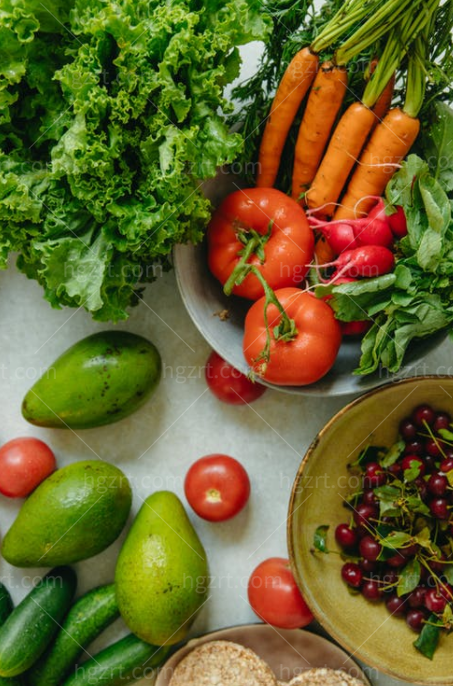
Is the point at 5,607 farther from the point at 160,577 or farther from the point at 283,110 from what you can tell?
the point at 283,110

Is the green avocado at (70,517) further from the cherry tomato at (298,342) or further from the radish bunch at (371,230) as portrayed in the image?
the radish bunch at (371,230)

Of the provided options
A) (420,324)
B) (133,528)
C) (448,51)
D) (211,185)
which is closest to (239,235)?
(211,185)

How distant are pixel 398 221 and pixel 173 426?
24.3 inches

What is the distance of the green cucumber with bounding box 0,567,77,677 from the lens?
4.47 ft

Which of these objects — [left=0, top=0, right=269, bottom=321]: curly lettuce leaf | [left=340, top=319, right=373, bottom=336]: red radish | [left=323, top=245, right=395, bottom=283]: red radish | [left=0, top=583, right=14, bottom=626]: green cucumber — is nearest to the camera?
[left=0, top=0, right=269, bottom=321]: curly lettuce leaf

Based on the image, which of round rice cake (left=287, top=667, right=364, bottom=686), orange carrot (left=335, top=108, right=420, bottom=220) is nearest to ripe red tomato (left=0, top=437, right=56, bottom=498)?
round rice cake (left=287, top=667, right=364, bottom=686)

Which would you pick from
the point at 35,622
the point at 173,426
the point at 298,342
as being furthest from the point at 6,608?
the point at 298,342

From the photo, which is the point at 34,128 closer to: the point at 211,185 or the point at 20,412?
the point at 211,185

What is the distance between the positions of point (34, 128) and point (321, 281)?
1.85 ft

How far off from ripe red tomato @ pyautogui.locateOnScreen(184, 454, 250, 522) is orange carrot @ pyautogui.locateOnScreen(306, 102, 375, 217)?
530 millimetres

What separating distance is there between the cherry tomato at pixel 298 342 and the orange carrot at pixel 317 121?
0.24 m

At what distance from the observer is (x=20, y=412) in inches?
59.9

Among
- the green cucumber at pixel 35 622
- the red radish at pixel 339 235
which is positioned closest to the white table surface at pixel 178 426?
the green cucumber at pixel 35 622

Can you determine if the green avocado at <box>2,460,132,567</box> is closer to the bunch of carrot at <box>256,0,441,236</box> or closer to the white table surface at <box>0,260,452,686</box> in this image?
the white table surface at <box>0,260,452,686</box>
